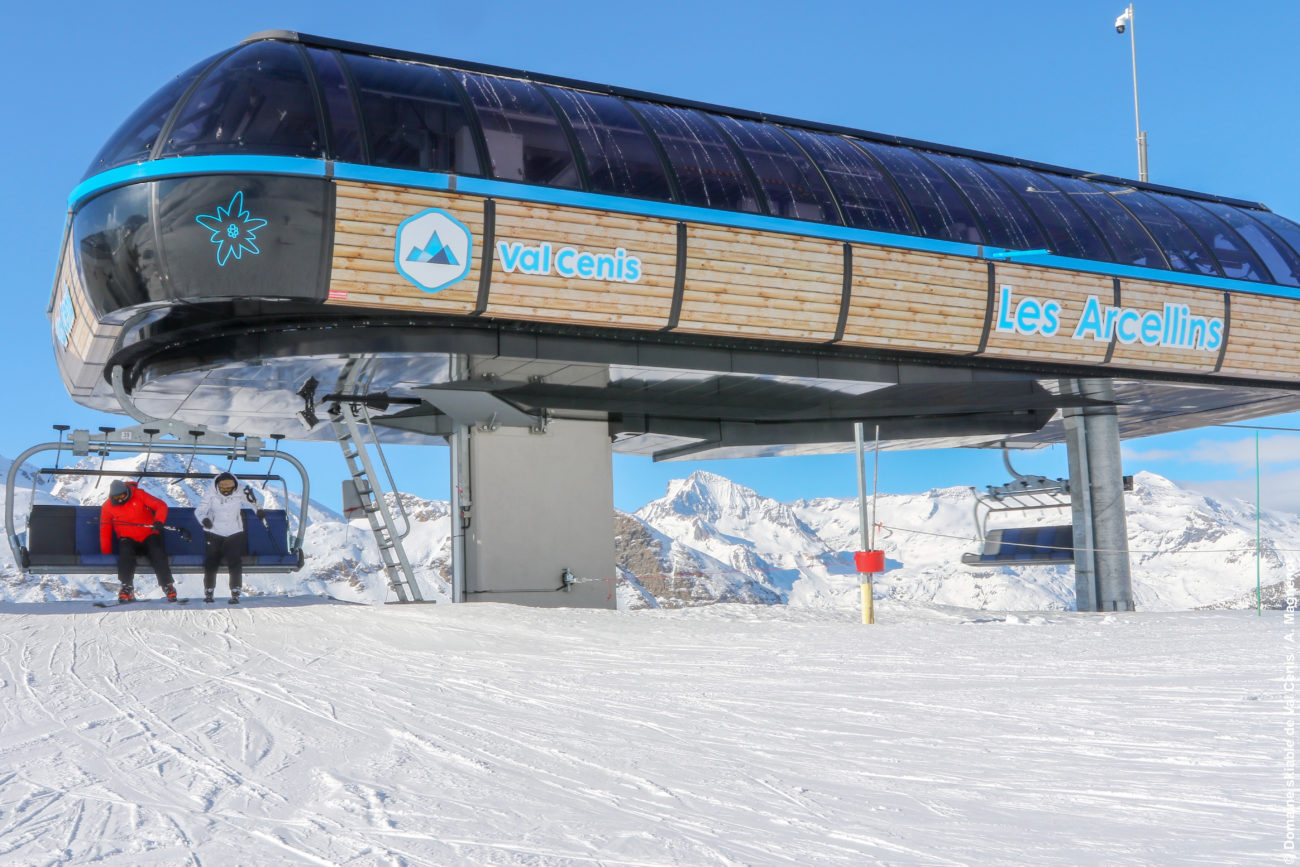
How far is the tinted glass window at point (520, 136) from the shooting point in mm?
13094

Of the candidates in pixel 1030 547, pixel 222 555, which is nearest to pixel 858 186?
pixel 1030 547

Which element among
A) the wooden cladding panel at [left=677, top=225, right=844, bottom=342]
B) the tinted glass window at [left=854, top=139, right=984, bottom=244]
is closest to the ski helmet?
the wooden cladding panel at [left=677, top=225, right=844, bottom=342]

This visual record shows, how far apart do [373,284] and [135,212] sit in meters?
2.65

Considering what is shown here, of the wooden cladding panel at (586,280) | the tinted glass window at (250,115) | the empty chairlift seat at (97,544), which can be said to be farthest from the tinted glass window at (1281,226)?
the empty chairlift seat at (97,544)

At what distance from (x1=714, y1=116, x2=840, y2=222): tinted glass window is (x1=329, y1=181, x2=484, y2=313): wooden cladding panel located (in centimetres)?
407

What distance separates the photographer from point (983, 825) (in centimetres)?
351

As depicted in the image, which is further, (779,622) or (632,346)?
(632,346)

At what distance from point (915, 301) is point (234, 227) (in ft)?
28.6

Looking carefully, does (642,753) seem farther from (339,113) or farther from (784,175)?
(784,175)

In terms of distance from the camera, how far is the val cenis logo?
12422 mm

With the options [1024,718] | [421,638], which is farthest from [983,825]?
[421,638]

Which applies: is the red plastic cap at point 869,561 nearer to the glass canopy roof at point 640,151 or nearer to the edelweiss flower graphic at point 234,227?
the glass canopy roof at point 640,151

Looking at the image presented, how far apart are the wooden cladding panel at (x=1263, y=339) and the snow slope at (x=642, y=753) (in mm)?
10537

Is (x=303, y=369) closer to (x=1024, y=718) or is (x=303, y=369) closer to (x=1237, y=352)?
(x=1024, y=718)
